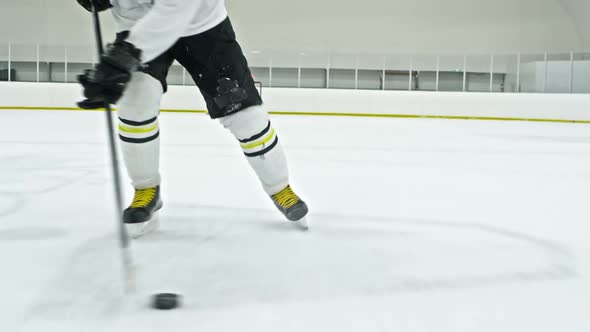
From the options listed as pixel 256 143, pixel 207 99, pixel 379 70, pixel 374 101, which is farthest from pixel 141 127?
pixel 379 70

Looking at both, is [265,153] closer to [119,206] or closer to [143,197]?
[143,197]

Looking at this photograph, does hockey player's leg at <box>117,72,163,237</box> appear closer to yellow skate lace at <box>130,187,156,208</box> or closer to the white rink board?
yellow skate lace at <box>130,187,156,208</box>

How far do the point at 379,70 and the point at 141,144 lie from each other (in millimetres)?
9494

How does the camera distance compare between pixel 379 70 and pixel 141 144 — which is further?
pixel 379 70

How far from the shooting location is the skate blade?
1.80 m

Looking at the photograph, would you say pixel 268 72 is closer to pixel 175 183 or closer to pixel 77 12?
pixel 77 12

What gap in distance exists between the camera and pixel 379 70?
36.0 ft

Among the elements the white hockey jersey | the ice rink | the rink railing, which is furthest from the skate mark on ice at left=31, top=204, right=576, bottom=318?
the rink railing

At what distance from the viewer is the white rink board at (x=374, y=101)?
9242mm

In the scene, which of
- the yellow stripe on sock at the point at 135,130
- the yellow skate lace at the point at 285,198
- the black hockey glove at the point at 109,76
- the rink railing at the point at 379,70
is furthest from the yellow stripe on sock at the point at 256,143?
the rink railing at the point at 379,70

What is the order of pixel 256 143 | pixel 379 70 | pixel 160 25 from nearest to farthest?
pixel 160 25 → pixel 256 143 → pixel 379 70

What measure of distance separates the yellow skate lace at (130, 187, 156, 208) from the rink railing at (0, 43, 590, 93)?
26.9 ft

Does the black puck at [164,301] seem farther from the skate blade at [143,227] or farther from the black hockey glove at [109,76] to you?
the skate blade at [143,227]

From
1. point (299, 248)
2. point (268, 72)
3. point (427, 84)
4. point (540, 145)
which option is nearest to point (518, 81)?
point (427, 84)
